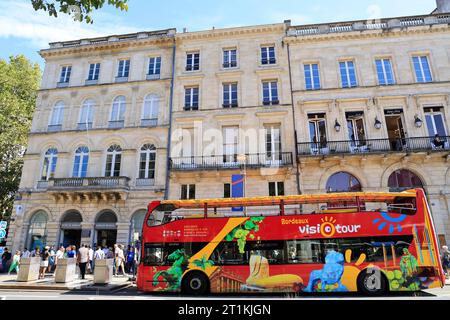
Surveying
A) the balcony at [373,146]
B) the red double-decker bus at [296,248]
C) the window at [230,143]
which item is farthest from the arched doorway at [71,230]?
the balcony at [373,146]

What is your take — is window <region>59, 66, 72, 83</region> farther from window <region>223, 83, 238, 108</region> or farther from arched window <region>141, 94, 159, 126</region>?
window <region>223, 83, 238, 108</region>

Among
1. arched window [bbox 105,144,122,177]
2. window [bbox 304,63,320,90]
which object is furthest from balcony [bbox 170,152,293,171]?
window [bbox 304,63,320,90]

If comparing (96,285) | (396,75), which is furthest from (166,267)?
(396,75)

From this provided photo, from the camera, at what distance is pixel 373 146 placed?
1911 centimetres

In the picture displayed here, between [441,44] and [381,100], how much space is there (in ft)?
21.9

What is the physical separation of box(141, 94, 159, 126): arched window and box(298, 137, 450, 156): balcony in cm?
1180

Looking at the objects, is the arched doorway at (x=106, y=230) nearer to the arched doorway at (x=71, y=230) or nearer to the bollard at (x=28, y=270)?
the arched doorway at (x=71, y=230)

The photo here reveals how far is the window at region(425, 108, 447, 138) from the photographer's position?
1898 centimetres

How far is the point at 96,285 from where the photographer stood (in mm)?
12023

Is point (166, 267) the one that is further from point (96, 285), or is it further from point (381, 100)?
point (381, 100)

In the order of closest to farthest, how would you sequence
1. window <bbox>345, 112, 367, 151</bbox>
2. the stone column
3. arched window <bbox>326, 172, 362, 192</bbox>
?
arched window <bbox>326, 172, 362, 192</bbox> < window <bbox>345, 112, 367, 151</bbox> < the stone column

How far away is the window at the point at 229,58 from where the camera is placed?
23109 millimetres

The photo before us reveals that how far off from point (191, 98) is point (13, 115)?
58.4ft

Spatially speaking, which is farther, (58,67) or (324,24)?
(58,67)
